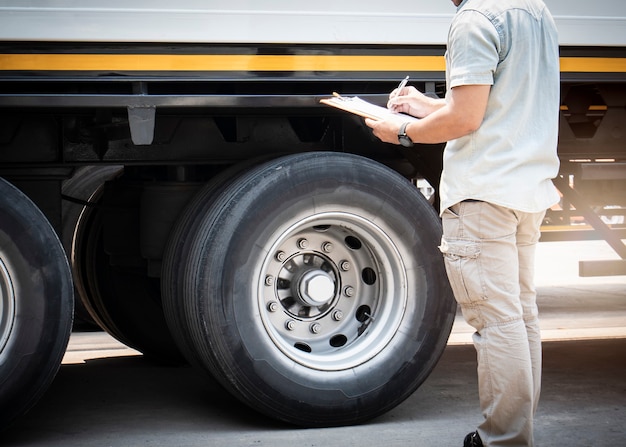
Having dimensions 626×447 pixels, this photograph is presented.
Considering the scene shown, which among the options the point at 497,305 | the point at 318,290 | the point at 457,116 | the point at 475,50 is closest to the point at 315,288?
the point at 318,290

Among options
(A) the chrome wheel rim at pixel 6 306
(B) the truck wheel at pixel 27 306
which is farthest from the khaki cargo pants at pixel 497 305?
(A) the chrome wheel rim at pixel 6 306

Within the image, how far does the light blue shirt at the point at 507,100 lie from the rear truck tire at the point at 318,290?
0.96m

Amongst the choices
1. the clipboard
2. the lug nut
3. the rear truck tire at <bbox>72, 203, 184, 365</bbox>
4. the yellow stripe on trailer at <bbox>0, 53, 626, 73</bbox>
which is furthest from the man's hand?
the rear truck tire at <bbox>72, 203, 184, 365</bbox>

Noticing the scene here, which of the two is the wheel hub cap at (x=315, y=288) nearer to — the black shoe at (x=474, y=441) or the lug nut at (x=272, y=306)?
the lug nut at (x=272, y=306)

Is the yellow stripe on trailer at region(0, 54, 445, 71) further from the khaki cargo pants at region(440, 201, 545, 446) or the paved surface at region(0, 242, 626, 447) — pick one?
the paved surface at region(0, 242, 626, 447)

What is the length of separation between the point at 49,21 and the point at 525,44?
6.03 feet

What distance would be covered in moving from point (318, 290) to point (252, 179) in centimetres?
56

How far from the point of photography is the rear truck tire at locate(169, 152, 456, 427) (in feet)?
13.5

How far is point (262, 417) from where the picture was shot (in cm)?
444

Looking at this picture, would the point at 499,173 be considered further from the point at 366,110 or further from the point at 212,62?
the point at 212,62

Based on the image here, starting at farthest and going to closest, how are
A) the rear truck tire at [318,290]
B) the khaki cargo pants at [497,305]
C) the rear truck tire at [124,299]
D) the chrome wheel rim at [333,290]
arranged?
1. the rear truck tire at [124,299]
2. the chrome wheel rim at [333,290]
3. the rear truck tire at [318,290]
4. the khaki cargo pants at [497,305]

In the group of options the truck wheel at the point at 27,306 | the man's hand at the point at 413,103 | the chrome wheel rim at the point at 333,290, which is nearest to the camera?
the man's hand at the point at 413,103

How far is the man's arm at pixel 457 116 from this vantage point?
323 cm

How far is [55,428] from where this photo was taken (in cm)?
438
